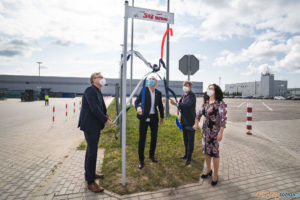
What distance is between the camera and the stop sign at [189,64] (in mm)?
5594

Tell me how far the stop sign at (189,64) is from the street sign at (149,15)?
2653mm

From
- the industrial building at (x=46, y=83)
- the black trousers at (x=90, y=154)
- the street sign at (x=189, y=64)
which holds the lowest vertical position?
the black trousers at (x=90, y=154)

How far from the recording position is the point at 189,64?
18.3 ft

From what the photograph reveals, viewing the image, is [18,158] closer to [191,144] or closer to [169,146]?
[169,146]

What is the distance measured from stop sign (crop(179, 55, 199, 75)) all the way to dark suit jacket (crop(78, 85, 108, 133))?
11.5 feet

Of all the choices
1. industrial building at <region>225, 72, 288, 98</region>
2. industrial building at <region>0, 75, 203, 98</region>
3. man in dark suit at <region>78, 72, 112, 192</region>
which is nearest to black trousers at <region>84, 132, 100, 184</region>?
man in dark suit at <region>78, 72, 112, 192</region>

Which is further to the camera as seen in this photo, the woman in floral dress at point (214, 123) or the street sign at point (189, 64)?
the street sign at point (189, 64)

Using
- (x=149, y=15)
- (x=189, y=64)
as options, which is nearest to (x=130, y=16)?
(x=149, y=15)

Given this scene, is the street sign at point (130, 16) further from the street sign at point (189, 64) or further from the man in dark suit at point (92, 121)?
the street sign at point (189, 64)

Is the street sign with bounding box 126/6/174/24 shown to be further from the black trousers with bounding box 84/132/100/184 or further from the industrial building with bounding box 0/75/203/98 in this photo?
the industrial building with bounding box 0/75/203/98

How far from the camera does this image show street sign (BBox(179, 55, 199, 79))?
5.59m

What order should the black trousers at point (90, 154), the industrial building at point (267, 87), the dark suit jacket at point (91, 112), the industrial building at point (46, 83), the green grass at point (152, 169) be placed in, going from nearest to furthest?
1. the dark suit jacket at point (91, 112)
2. the black trousers at point (90, 154)
3. the green grass at point (152, 169)
4. the industrial building at point (46, 83)
5. the industrial building at point (267, 87)

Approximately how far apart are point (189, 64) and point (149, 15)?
2936 mm

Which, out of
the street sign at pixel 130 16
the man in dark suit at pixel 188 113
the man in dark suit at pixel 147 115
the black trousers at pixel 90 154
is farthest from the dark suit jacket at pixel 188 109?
the black trousers at pixel 90 154
